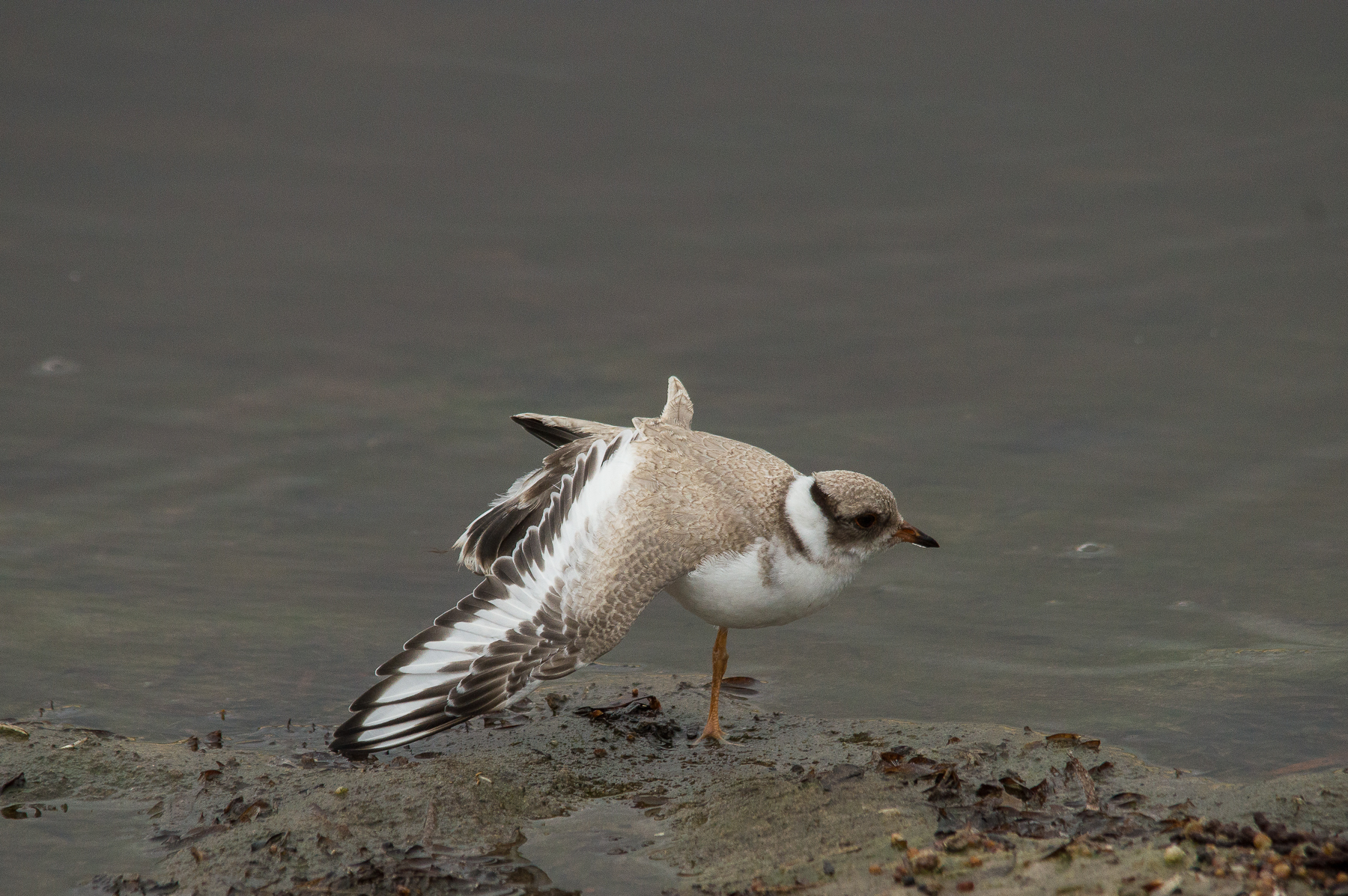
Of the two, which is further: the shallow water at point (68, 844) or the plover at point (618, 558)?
the plover at point (618, 558)

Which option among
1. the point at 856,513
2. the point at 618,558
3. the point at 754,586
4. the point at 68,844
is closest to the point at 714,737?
the point at 754,586

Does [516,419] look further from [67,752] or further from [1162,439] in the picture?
[1162,439]

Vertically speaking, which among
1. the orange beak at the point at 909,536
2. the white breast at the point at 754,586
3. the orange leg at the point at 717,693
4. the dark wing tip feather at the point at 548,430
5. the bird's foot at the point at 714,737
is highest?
the dark wing tip feather at the point at 548,430

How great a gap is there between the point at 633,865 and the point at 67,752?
2728mm

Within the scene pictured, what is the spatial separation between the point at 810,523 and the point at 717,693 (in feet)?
3.11

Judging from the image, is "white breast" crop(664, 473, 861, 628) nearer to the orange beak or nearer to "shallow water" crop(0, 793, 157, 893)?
the orange beak

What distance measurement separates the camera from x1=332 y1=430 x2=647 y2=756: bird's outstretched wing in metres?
5.43

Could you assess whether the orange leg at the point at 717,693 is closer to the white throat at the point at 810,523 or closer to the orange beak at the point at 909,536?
the white throat at the point at 810,523

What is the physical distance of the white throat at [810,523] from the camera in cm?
629

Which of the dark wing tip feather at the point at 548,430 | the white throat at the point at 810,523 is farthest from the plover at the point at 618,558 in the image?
the dark wing tip feather at the point at 548,430

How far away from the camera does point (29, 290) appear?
1112 centimetres

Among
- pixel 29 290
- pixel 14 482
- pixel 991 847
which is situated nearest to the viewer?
pixel 991 847

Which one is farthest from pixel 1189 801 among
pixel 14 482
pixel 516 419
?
pixel 14 482

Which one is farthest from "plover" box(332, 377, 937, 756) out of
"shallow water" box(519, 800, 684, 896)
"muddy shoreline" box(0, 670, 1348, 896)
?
"shallow water" box(519, 800, 684, 896)
